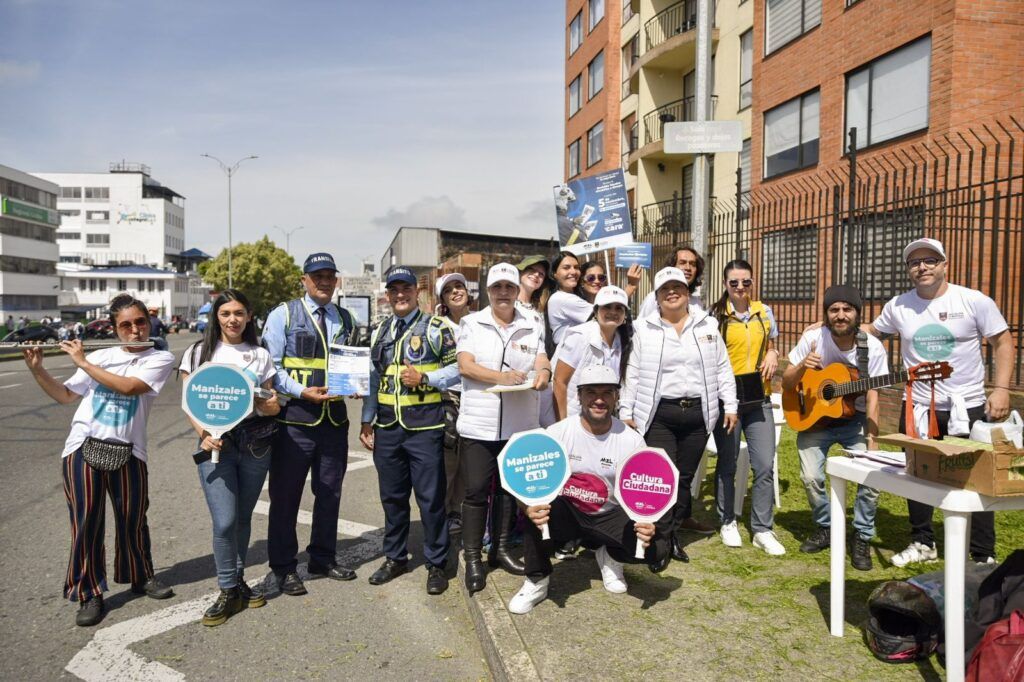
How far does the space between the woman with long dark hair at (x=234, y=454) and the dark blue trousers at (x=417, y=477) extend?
0.76 m

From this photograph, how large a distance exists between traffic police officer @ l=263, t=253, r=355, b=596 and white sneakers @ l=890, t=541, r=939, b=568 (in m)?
Answer: 3.73

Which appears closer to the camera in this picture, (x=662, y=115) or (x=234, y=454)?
(x=234, y=454)

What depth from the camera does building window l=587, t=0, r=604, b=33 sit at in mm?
29591

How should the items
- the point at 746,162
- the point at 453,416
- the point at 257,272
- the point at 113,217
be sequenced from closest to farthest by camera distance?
the point at 453,416 < the point at 746,162 < the point at 257,272 < the point at 113,217

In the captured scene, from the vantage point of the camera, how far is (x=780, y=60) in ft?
55.9

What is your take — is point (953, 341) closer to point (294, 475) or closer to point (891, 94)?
point (294, 475)

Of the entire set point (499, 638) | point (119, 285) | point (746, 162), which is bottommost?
point (499, 638)

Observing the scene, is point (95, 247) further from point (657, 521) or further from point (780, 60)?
point (657, 521)

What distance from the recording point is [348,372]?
4555 millimetres

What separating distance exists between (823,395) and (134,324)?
14.4ft

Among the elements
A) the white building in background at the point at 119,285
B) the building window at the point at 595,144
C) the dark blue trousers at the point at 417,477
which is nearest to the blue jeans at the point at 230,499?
the dark blue trousers at the point at 417,477

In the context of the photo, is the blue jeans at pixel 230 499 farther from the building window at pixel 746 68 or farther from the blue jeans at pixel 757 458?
the building window at pixel 746 68

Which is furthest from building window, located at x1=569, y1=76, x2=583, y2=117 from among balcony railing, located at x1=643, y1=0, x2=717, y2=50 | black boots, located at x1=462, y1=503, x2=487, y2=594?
black boots, located at x1=462, y1=503, x2=487, y2=594

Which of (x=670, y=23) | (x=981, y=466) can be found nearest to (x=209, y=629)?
(x=981, y=466)
